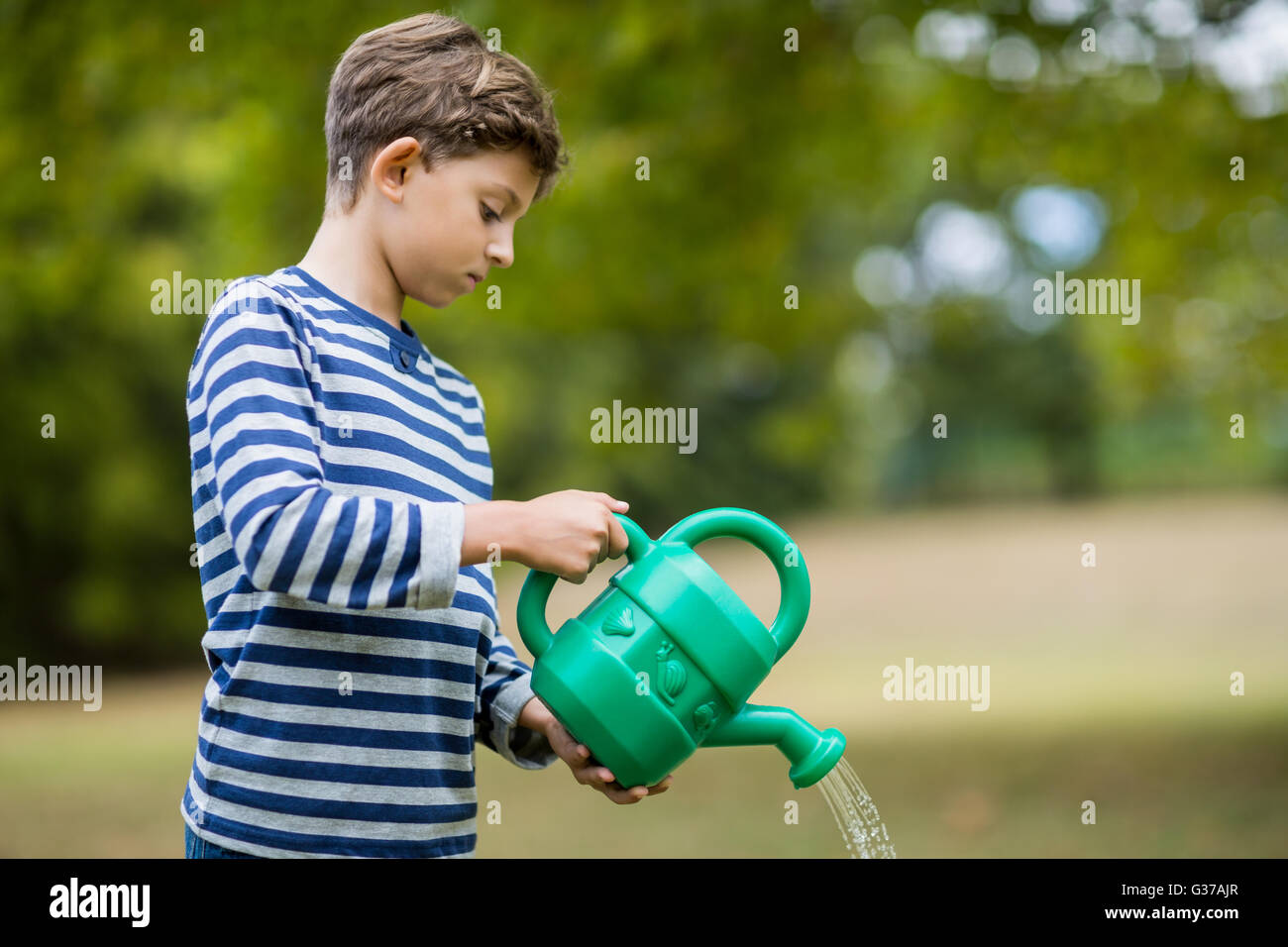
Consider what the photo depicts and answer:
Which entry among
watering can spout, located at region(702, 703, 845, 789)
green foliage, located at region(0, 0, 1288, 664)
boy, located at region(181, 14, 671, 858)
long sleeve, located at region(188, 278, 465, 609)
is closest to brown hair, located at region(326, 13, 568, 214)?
boy, located at region(181, 14, 671, 858)

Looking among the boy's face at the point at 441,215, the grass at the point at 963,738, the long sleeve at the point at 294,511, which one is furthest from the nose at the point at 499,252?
the grass at the point at 963,738

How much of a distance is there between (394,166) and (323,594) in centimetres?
56

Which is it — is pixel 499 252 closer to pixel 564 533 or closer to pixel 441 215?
pixel 441 215

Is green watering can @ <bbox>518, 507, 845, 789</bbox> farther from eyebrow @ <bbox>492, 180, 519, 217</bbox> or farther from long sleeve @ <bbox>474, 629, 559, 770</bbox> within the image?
eyebrow @ <bbox>492, 180, 519, 217</bbox>

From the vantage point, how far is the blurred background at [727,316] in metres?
4.89

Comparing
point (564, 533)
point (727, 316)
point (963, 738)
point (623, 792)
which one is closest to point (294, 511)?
point (564, 533)

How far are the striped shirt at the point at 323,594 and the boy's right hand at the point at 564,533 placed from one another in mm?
72

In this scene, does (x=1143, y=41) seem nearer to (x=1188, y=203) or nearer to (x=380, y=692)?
(x=1188, y=203)

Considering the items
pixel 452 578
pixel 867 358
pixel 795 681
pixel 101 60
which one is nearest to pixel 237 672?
pixel 452 578

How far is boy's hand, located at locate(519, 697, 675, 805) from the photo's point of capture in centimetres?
143

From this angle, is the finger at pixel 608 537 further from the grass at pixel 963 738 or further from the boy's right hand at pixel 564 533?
the grass at pixel 963 738

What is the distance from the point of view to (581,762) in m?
1.46

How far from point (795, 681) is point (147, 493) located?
18.1 ft

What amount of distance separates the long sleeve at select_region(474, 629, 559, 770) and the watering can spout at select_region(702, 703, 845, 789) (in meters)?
0.25
